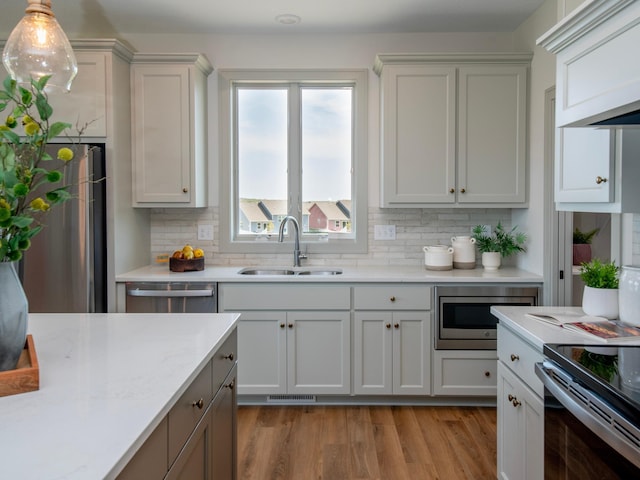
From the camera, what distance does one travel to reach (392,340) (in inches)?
133

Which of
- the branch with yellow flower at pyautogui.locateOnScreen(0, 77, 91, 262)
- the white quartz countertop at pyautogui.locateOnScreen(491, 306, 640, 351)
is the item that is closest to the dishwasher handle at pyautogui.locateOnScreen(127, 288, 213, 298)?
the white quartz countertop at pyautogui.locateOnScreen(491, 306, 640, 351)

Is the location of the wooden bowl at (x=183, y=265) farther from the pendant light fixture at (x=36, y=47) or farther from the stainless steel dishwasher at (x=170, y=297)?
the pendant light fixture at (x=36, y=47)

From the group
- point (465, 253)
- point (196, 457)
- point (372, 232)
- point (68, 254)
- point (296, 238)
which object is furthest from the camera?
point (372, 232)

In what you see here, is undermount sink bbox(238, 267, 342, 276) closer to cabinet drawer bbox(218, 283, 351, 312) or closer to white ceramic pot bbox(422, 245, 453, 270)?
cabinet drawer bbox(218, 283, 351, 312)

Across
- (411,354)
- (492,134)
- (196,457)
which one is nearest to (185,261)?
(411,354)

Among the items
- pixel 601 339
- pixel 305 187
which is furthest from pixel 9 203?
pixel 305 187

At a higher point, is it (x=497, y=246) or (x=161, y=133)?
(x=161, y=133)

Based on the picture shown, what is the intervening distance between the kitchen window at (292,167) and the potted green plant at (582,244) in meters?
1.44

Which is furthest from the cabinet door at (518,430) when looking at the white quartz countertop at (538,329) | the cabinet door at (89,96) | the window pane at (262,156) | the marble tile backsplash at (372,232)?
the cabinet door at (89,96)

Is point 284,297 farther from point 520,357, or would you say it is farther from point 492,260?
point 520,357

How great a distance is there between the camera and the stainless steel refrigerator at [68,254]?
10.4 feet

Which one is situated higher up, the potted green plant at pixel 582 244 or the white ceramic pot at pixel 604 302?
the potted green plant at pixel 582 244

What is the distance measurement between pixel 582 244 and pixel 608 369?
6.87 ft

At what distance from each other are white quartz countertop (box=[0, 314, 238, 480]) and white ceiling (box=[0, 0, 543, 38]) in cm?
227
